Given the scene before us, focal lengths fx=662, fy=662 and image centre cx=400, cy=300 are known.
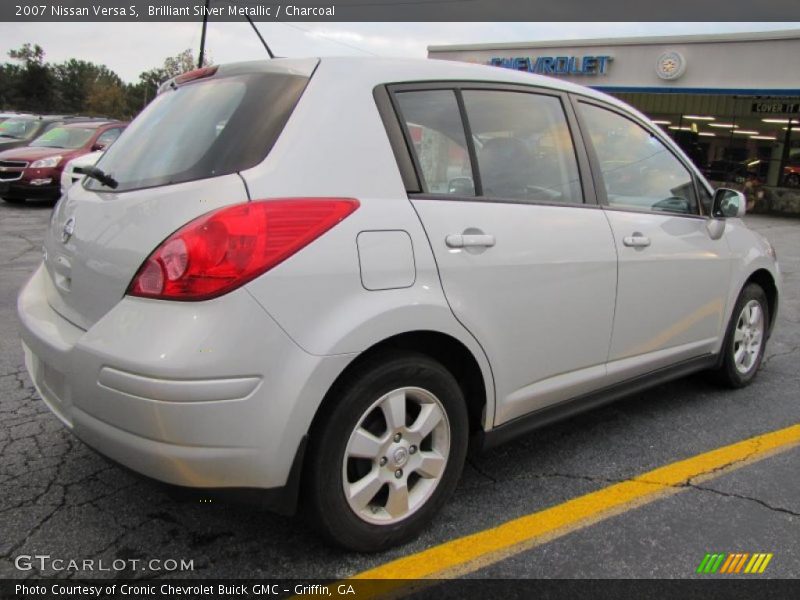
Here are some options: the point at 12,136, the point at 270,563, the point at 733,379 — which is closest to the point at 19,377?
the point at 270,563

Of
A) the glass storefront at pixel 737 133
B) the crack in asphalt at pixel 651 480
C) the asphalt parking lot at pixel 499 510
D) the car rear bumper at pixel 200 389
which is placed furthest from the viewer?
the glass storefront at pixel 737 133

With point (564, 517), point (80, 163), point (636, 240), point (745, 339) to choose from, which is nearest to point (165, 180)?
point (80, 163)

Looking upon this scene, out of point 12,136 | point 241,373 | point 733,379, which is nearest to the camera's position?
point 241,373

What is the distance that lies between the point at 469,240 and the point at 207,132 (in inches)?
38.2

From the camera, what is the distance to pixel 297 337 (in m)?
1.93

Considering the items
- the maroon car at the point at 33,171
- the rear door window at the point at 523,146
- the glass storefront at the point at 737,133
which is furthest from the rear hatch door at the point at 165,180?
the glass storefront at the point at 737,133

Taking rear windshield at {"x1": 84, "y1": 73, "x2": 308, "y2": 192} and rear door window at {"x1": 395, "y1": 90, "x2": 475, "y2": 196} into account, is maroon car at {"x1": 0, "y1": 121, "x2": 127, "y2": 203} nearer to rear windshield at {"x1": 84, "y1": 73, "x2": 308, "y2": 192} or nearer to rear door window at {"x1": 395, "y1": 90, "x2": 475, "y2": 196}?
rear windshield at {"x1": 84, "y1": 73, "x2": 308, "y2": 192}

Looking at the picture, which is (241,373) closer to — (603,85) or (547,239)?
(547,239)

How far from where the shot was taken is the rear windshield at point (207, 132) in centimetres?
208

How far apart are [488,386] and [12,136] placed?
1518cm

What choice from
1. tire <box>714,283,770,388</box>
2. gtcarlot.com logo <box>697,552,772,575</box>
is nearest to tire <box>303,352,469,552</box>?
gtcarlot.com logo <box>697,552,772,575</box>

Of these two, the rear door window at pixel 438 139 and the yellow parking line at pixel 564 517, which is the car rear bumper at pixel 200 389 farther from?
the rear door window at pixel 438 139

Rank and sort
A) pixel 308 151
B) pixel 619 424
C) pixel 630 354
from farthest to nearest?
1. pixel 619 424
2. pixel 630 354
3. pixel 308 151

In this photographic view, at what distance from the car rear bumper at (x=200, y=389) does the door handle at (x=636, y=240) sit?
1603 mm
